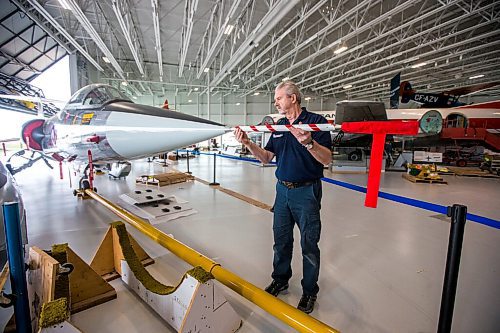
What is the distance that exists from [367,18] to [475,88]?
9.20m

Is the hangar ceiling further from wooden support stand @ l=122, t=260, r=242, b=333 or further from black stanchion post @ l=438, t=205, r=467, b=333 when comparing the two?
wooden support stand @ l=122, t=260, r=242, b=333

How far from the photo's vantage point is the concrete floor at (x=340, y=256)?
185 centimetres

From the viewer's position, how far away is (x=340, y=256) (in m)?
2.86

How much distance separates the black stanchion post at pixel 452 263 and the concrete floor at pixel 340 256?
0.52 meters

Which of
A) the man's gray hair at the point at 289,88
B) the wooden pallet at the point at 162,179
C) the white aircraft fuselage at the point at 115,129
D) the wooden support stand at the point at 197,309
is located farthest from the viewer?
the wooden pallet at the point at 162,179

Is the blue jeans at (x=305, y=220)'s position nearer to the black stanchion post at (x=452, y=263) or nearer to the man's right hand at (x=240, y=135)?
the man's right hand at (x=240, y=135)

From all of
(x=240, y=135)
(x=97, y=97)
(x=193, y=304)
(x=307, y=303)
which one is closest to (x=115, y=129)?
(x=97, y=97)

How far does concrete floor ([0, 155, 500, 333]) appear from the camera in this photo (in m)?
1.85

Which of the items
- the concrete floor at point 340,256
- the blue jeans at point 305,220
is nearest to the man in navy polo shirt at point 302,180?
the blue jeans at point 305,220

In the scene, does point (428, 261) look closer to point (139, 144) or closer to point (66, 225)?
point (139, 144)

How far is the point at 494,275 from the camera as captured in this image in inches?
98.0

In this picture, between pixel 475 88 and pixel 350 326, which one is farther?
pixel 475 88

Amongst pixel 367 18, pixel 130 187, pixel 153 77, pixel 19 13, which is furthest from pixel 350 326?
pixel 153 77

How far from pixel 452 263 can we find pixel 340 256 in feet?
5.28
